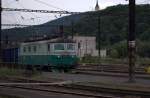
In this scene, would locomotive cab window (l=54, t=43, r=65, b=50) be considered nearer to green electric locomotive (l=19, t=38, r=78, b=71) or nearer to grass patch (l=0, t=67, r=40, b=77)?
green electric locomotive (l=19, t=38, r=78, b=71)

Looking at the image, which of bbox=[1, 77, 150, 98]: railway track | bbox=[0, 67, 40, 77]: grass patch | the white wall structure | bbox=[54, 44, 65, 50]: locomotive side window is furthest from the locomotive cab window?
the white wall structure

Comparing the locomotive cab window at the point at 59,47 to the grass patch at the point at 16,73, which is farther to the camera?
the locomotive cab window at the point at 59,47

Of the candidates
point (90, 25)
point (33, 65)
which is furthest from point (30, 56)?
point (90, 25)

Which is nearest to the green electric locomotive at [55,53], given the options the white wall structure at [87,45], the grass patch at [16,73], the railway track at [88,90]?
the grass patch at [16,73]

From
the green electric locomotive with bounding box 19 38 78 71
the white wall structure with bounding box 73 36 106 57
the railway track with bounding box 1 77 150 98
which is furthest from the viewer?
the white wall structure with bounding box 73 36 106 57

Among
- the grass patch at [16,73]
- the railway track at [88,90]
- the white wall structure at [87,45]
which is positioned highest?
the white wall structure at [87,45]

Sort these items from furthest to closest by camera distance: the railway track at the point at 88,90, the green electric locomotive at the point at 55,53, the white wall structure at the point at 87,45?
the white wall structure at the point at 87,45, the green electric locomotive at the point at 55,53, the railway track at the point at 88,90

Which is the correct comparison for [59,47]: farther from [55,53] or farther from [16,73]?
[16,73]

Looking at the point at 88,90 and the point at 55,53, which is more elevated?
the point at 55,53

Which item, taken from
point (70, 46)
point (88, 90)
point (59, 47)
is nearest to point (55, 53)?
point (59, 47)

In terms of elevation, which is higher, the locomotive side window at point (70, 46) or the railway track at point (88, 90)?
the locomotive side window at point (70, 46)

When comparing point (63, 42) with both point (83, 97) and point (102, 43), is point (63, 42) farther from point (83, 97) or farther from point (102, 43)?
point (102, 43)

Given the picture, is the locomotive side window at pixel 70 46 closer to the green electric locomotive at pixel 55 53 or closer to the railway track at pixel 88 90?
the green electric locomotive at pixel 55 53

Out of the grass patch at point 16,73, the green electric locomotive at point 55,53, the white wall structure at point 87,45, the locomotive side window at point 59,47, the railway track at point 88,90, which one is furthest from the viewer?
the white wall structure at point 87,45
